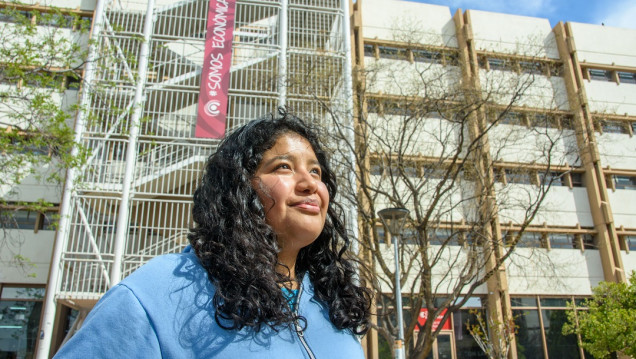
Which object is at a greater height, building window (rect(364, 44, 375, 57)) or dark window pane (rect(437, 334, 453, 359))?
building window (rect(364, 44, 375, 57))

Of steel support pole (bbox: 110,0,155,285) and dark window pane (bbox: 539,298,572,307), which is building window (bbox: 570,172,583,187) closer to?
dark window pane (bbox: 539,298,572,307)

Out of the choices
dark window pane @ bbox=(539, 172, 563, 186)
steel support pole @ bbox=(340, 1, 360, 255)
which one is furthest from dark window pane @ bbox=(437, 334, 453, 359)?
steel support pole @ bbox=(340, 1, 360, 255)

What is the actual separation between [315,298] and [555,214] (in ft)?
75.6

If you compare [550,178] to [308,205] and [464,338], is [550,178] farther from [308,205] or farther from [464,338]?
[308,205]

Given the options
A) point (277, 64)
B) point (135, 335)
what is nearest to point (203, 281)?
point (135, 335)

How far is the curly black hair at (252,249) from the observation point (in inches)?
48.3

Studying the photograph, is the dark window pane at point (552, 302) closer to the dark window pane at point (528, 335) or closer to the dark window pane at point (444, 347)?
the dark window pane at point (528, 335)

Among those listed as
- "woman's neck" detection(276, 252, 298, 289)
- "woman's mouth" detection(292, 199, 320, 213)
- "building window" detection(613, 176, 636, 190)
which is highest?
"building window" detection(613, 176, 636, 190)

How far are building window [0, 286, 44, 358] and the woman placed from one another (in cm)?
1747

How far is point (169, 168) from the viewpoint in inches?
530

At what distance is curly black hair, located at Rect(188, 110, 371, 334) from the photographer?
4.02 feet

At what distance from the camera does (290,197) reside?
4.89 feet

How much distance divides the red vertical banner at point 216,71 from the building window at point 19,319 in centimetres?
848

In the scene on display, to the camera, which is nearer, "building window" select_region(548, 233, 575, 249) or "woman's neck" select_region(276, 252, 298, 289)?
"woman's neck" select_region(276, 252, 298, 289)
